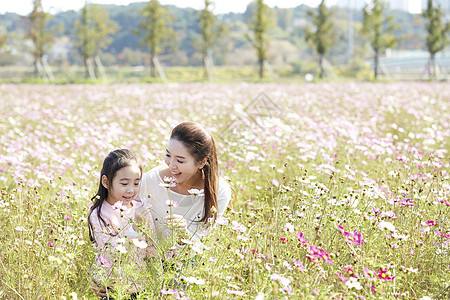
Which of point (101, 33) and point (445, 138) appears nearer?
point (445, 138)

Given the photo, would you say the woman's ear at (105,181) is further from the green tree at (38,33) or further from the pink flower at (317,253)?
the green tree at (38,33)

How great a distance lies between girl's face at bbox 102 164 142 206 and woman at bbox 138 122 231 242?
0.10 m

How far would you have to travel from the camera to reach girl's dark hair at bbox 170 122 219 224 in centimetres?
258

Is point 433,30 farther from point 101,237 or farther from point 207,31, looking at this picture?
point 101,237

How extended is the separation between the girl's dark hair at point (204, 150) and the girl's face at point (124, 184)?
286 millimetres

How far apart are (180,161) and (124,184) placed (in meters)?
0.33

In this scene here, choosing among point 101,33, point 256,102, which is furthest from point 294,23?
point 256,102

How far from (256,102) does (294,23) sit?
129 metres

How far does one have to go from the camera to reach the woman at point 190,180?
2580 mm

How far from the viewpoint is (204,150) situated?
2.61 meters

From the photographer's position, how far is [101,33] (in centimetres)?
3553

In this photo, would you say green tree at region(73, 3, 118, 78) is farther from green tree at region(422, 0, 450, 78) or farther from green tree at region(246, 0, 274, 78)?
green tree at region(422, 0, 450, 78)

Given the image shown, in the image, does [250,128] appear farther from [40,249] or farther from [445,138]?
[40,249]

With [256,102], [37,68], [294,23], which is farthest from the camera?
[294,23]
